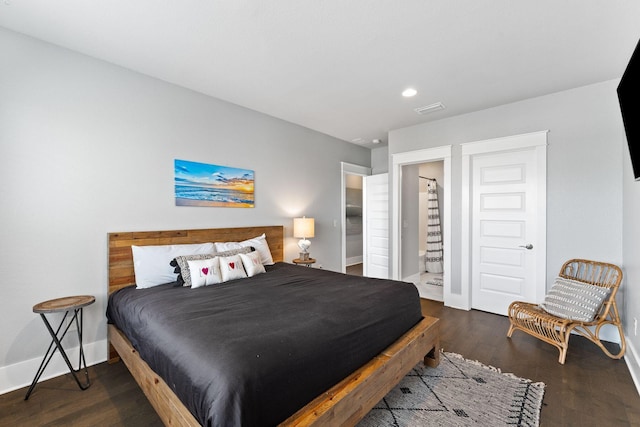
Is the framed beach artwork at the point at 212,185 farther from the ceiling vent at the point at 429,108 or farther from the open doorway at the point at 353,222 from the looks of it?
the open doorway at the point at 353,222

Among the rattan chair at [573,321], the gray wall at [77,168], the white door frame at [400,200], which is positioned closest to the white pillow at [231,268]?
the gray wall at [77,168]

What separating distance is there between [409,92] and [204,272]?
282cm

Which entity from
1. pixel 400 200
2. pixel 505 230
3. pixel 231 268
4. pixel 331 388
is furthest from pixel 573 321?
pixel 231 268

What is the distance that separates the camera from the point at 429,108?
144 inches

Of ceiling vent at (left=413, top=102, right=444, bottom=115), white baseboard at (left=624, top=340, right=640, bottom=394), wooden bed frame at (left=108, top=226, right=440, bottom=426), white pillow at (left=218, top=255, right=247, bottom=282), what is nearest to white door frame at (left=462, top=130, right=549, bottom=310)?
ceiling vent at (left=413, top=102, right=444, bottom=115)

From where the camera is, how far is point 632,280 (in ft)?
8.04

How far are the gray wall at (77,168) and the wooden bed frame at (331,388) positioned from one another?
109mm

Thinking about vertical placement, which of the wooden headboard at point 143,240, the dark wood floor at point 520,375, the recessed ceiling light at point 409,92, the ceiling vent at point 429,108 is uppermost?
the recessed ceiling light at point 409,92

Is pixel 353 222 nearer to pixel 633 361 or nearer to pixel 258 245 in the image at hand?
pixel 258 245

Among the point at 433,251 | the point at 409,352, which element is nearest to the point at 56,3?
the point at 409,352

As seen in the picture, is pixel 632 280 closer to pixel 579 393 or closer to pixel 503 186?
Answer: pixel 579 393

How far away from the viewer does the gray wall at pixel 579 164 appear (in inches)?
114

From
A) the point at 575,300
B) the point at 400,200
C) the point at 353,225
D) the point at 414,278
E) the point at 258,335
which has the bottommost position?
the point at 414,278

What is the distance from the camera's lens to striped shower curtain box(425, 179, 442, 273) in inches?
231
